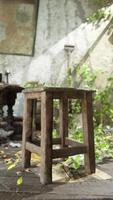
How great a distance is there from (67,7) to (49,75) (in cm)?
158

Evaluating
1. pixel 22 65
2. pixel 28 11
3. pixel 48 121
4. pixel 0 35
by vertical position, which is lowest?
pixel 48 121

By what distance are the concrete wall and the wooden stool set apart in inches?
126

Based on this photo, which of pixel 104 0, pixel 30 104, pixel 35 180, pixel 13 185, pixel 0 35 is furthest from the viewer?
pixel 104 0

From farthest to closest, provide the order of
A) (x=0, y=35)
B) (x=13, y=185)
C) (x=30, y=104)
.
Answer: (x=0, y=35), (x=30, y=104), (x=13, y=185)

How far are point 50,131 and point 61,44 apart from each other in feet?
14.4

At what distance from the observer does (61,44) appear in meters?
6.97

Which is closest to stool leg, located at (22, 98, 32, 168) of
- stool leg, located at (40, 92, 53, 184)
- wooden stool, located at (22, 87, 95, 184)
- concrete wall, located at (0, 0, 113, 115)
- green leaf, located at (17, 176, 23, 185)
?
wooden stool, located at (22, 87, 95, 184)

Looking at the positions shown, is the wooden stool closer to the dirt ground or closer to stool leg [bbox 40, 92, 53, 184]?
stool leg [bbox 40, 92, 53, 184]

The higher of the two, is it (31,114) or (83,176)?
(31,114)

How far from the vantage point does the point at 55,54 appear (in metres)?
6.93

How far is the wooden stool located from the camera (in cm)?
284

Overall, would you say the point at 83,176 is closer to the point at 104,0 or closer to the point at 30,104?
the point at 30,104

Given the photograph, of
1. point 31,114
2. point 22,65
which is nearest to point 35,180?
point 31,114

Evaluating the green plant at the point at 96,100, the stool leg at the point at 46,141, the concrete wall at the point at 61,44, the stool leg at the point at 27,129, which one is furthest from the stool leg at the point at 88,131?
the concrete wall at the point at 61,44
